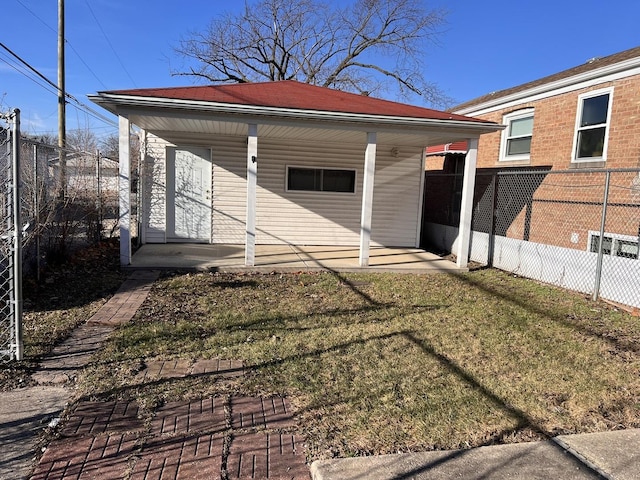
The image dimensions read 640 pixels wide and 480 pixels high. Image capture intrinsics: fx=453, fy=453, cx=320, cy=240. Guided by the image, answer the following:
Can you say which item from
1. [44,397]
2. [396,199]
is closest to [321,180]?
[396,199]

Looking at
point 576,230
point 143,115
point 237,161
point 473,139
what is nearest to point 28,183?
point 143,115

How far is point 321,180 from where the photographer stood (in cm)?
1109

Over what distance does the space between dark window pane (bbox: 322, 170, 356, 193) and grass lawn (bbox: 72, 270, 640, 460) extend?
4540mm

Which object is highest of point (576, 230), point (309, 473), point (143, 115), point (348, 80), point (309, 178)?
point (348, 80)

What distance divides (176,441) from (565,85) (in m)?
10.1

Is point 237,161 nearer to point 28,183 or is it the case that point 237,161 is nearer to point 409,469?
point 28,183

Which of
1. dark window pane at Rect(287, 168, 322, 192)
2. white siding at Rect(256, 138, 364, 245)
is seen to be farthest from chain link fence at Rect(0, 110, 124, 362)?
dark window pane at Rect(287, 168, 322, 192)

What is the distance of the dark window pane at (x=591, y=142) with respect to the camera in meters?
8.88

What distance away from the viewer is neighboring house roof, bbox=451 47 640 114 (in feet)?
27.0

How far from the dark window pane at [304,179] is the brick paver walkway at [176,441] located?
7.60 m

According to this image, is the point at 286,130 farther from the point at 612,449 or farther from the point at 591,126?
the point at 612,449

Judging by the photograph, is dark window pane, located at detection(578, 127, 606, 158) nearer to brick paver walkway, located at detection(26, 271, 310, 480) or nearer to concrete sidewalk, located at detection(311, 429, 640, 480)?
concrete sidewalk, located at detection(311, 429, 640, 480)

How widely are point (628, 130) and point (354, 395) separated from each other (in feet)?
25.4

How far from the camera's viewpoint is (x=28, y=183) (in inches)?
255
